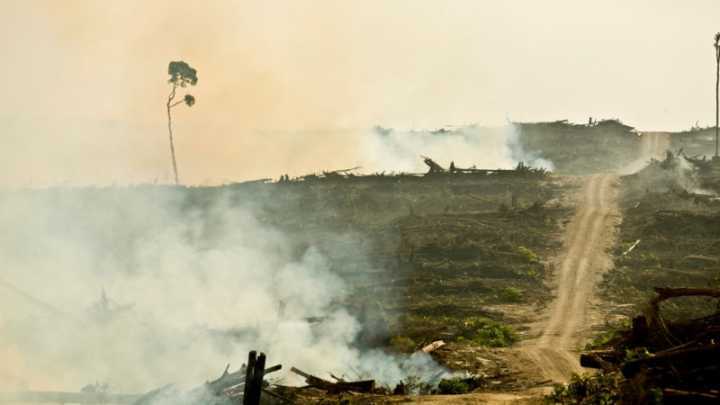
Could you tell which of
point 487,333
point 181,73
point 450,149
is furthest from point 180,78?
point 487,333

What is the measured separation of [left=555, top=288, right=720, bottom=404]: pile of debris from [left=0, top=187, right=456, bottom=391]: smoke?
208 inches

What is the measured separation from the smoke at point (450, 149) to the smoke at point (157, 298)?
46.9ft

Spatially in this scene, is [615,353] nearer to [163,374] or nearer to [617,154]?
[163,374]

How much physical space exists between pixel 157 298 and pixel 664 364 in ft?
55.0

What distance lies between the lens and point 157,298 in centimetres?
2511

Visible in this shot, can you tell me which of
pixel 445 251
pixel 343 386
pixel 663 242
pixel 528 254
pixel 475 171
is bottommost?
pixel 343 386

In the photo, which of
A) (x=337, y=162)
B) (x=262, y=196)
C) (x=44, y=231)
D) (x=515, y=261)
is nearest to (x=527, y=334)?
(x=515, y=261)

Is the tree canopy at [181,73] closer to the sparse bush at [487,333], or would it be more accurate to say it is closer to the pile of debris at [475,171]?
the pile of debris at [475,171]

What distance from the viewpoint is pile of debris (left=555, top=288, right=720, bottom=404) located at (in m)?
11.5

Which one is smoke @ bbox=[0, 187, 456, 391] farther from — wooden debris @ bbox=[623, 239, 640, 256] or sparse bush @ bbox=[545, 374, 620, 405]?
wooden debris @ bbox=[623, 239, 640, 256]

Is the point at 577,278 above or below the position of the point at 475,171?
below

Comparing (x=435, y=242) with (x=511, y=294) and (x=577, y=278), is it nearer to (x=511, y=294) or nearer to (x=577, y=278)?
(x=511, y=294)

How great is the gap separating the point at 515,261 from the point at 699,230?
7.83 meters

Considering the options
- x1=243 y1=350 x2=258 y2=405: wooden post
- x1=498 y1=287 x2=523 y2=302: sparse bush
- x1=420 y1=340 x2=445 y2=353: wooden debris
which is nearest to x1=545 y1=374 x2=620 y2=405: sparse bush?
x1=243 y1=350 x2=258 y2=405: wooden post
